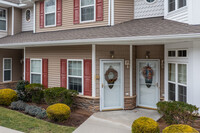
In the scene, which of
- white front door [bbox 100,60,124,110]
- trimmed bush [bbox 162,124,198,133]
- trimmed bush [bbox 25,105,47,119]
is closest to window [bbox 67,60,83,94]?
white front door [bbox 100,60,124,110]

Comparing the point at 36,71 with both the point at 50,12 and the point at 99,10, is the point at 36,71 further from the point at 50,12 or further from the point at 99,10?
the point at 99,10

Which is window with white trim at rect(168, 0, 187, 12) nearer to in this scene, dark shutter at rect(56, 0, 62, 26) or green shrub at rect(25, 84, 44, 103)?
dark shutter at rect(56, 0, 62, 26)

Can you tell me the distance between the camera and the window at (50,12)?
30.0 ft

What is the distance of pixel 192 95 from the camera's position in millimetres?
5227

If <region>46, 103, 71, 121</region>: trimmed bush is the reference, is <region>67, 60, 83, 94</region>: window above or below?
above

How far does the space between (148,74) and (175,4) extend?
9.92 feet

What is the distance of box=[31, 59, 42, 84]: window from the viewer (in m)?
8.87

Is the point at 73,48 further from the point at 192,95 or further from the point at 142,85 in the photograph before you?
the point at 192,95

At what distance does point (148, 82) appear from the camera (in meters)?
7.31

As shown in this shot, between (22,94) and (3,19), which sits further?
(3,19)

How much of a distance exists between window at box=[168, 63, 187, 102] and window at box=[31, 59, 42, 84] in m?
6.44

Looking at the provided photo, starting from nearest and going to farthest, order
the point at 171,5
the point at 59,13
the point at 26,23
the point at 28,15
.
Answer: the point at 171,5 < the point at 59,13 < the point at 28,15 < the point at 26,23

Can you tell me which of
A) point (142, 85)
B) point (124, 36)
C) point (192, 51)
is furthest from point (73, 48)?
point (192, 51)

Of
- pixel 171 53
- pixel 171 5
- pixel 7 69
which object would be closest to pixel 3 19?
pixel 7 69
